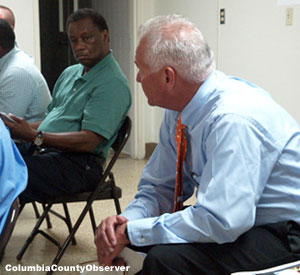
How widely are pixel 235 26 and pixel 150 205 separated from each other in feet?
9.91

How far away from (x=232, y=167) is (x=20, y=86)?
5.39 ft

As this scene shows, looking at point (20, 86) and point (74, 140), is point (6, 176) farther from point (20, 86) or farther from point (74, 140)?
point (20, 86)

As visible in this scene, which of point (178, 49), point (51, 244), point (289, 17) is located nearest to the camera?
point (178, 49)

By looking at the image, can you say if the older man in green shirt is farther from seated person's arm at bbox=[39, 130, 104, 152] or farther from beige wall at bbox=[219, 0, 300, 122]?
beige wall at bbox=[219, 0, 300, 122]

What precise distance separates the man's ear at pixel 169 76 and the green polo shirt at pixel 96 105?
0.92m

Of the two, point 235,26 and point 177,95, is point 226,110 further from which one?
point 235,26

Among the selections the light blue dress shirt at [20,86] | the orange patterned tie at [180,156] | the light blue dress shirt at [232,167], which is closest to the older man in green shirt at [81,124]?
the light blue dress shirt at [20,86]

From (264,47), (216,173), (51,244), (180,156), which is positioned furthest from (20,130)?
(264,47)

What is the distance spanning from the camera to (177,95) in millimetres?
1527

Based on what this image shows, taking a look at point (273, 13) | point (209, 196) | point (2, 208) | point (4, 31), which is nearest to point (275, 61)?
point (273, 13)

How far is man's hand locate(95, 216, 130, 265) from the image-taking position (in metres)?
1.46

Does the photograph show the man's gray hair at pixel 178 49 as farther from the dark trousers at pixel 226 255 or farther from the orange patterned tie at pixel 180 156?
the dark trousers at pixel 226 255

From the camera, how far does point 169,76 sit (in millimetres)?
1486

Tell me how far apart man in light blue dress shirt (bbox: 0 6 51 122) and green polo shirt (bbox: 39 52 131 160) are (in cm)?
17
